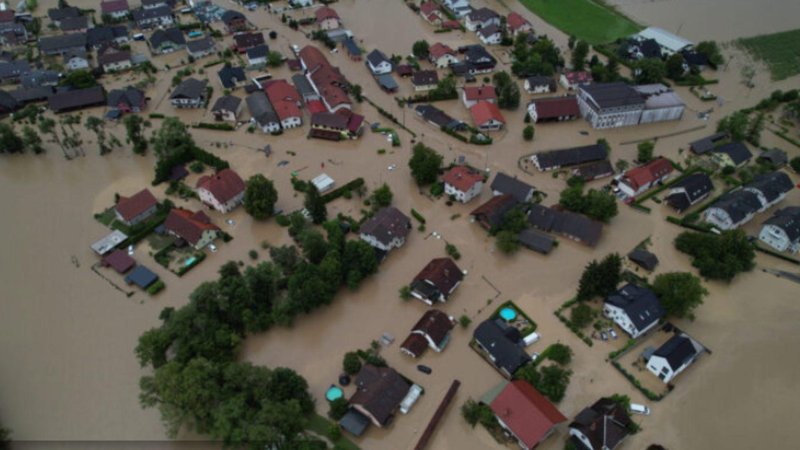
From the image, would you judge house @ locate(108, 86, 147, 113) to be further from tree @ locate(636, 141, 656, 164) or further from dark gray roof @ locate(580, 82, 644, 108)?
tree @ locate(636, 141, 656, 164)

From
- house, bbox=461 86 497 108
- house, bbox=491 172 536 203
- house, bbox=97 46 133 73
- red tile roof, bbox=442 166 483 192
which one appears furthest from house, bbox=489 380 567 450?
house, bbox=97 46 133 73

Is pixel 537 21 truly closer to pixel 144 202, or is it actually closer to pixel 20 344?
pixel 144 202

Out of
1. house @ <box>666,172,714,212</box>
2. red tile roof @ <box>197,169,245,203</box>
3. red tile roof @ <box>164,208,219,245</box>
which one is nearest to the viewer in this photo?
red tile roof @ <box>164,208,219,245</box>

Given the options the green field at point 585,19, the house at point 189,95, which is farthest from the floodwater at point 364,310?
the green field at point 585,19

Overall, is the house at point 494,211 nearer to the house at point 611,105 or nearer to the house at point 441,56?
the house at point 611,105

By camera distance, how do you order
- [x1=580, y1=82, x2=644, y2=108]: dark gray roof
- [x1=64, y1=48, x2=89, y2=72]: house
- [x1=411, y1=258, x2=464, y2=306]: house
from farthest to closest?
[x1=64, y1=48, x2=89, y2=72]: house
[x1=580, y1=82, x2=644, y2=108]: dark gray roof
[x1=411, y1=258, x2=464, y2=306]: house
